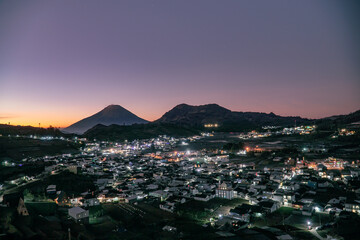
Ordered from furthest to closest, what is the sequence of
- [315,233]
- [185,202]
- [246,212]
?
[185,202], [246,212], [315,233]

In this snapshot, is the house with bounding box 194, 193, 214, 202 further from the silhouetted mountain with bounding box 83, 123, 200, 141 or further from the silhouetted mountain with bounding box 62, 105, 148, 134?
the silhouetted mountain with bounding box 62, 105, 148, 134

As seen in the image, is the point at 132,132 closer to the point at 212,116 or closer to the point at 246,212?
the point at 246,212

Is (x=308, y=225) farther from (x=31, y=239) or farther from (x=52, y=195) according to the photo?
(x=52, y=195)

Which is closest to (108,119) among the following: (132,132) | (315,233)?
(132,132)

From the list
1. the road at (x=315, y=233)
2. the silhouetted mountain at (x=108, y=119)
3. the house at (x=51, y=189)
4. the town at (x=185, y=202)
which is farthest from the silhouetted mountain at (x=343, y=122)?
the silhouetted mountain at (x=108, y=119)

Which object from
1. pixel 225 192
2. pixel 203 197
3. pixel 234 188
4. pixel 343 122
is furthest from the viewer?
pixel 343 122

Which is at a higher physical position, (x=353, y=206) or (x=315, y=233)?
(x=353, y=206)

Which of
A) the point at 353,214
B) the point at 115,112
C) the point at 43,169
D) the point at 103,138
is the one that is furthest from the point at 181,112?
the point at 353,214

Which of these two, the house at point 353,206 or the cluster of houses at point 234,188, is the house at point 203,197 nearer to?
the cluster of houses at point 234,188

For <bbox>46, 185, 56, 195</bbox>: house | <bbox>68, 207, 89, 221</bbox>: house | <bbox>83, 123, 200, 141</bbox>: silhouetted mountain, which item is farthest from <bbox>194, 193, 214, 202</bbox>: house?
<bbox>83, 123, 200, 141</bbox>: silhouetted mountain
